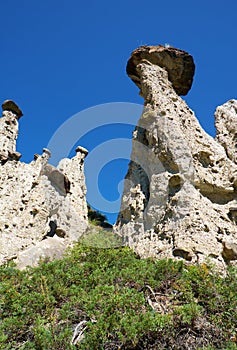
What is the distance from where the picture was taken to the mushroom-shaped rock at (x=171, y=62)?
12.4 meters

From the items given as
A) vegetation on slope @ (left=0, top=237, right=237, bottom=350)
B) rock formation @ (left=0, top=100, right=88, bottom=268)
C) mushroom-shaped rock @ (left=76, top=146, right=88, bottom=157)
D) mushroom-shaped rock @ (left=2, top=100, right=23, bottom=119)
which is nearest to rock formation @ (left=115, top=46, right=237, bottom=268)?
vegetation on slope @ (left=0, top=237, right=237, bottom=350)

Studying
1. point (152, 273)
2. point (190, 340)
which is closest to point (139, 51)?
point (152, 273)

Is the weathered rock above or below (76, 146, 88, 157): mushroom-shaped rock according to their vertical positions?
below

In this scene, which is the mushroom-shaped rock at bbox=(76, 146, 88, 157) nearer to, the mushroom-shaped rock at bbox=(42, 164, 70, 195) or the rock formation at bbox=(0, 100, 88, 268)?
the rock formation at bbox=(0, 100, 88, 268)

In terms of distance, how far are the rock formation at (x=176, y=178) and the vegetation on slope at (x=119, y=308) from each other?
4.80ft

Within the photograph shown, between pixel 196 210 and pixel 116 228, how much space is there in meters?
3.42

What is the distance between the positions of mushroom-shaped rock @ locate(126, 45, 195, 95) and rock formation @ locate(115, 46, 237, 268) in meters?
0.04

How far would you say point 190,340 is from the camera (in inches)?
169

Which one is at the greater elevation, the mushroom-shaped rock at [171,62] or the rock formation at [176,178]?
the mushroom-shaped rock at [171,62]

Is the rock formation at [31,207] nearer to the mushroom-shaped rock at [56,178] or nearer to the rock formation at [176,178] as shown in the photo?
the mushroom-shaped rock at [56,178]

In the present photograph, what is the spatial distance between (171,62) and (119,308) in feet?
33.4

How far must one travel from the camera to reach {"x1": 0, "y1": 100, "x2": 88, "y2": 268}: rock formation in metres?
8.94

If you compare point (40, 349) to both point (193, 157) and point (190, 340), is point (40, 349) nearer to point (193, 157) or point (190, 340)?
point (190, 340)

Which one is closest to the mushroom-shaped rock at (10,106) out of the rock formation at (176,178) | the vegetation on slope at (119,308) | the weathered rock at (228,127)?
the rock formation at (176,178)
